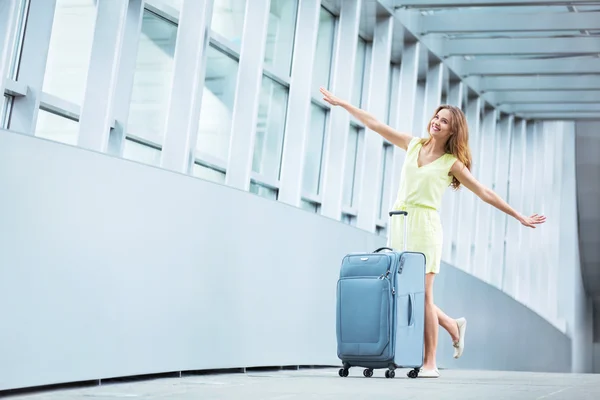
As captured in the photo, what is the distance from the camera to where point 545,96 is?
1481 centimetres

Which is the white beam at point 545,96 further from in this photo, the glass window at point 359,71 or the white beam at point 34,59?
the white beam at point 34,59

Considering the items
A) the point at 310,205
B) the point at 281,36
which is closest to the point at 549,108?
the point at 310,205

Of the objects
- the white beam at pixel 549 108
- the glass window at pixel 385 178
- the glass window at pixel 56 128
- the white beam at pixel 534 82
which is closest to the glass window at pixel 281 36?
the glass window at pixel 385 178

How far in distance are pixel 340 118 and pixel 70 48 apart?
13.7 ft

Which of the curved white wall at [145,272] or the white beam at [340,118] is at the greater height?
the white beam at [340,118]

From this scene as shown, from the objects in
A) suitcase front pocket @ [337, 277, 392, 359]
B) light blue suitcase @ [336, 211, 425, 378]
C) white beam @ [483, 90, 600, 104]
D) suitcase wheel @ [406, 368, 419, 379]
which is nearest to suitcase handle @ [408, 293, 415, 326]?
light blue suitcase @ [336, 211, 425, 378]

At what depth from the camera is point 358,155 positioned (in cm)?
1106

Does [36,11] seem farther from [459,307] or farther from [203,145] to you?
[459,307]

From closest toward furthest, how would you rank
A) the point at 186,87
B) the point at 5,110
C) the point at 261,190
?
the point at 5,110 < the point at 186,87 < the point at 261,190

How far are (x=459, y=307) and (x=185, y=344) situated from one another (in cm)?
676

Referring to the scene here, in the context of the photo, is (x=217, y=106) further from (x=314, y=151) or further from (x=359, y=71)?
(x=359, y=71)

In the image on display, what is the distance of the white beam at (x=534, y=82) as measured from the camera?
13.7 meters

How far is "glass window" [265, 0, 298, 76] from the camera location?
905cm

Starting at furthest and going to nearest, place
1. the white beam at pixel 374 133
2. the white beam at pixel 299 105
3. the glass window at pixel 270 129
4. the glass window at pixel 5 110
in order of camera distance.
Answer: the white beam at pixel 374 133 < the glass window at pixel 270 129 < the white beam at pixel 299 105 < the glass window at pixel 5 110
